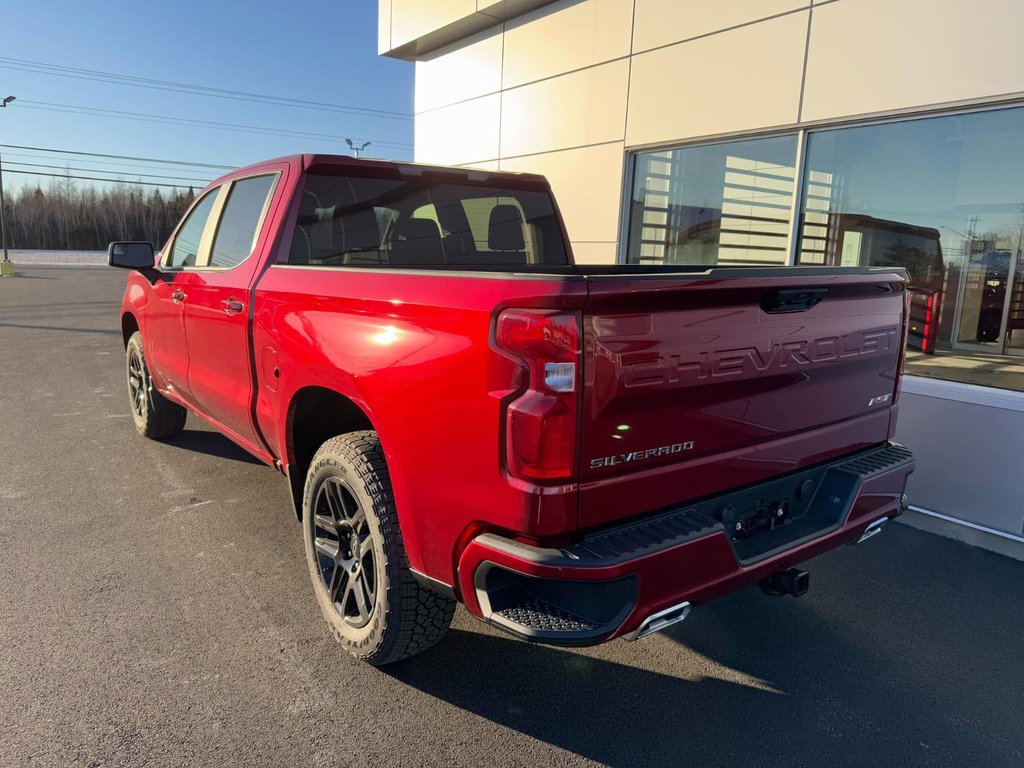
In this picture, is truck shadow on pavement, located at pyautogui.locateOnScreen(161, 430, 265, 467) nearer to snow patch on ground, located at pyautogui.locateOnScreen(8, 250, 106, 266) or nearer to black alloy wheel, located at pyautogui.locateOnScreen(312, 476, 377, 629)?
black alloy wheel, located at pyautogui.locateOnScreen(312, 476, 377, 629)

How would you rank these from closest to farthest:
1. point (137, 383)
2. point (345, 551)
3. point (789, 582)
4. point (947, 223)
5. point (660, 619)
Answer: point (660, 619) < point (789, 582) < point (345, 551) < point (947, 223) < point (137, 383)

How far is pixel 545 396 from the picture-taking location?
1937 millimetres

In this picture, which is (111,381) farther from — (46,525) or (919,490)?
(919,490)

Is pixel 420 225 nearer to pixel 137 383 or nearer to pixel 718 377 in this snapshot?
pixel 718 377

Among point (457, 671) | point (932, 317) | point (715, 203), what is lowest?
point (457, 671)

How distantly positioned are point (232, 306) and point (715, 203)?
5164 millimetres

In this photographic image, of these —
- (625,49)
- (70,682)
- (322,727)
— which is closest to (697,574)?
(322,727)

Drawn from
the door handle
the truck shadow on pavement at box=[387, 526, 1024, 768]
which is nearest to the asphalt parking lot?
the truck shadow on pavement at box=[387, 526, 1024, 768]

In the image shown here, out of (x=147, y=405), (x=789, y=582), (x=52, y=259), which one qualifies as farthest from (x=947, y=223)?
(x=52, y=259)

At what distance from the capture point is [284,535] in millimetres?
4078

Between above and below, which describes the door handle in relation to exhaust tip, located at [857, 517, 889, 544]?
above

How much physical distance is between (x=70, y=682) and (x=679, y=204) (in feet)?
21.9

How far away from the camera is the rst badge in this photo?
6.66 ft

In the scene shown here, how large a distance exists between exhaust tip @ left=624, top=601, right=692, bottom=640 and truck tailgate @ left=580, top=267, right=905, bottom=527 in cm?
31
